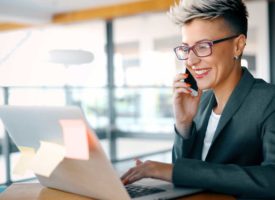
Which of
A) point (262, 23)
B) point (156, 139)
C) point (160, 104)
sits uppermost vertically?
point (262, 23)

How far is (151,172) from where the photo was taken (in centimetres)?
112

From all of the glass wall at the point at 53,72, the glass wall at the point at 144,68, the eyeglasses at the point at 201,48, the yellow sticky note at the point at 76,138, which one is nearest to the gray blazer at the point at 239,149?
the eyeglasses at the point at 201,48

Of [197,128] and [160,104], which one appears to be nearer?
[197,128]

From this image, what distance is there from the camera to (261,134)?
47.8 inches

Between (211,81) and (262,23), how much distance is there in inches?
211

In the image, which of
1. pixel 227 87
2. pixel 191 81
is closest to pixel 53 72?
pixel 191 81

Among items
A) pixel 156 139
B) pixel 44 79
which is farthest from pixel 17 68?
pixel 156 139

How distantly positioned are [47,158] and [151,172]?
260mm

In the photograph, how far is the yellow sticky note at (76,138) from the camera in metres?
0.91

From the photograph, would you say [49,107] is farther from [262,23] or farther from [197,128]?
[262,23]

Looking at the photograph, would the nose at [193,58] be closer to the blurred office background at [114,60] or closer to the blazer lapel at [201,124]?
the blazer lapel at [201,124]

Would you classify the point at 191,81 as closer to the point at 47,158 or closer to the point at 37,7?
the point at 47,158

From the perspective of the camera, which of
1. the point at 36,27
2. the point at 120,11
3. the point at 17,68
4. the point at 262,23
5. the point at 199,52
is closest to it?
the point at 199,52

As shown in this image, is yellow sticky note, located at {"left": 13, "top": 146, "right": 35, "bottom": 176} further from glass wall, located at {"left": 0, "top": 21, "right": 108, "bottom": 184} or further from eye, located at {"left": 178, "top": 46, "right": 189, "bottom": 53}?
glass wall, located at {"left": 0, "top": 21, "right": 108, "bottom": 184}
